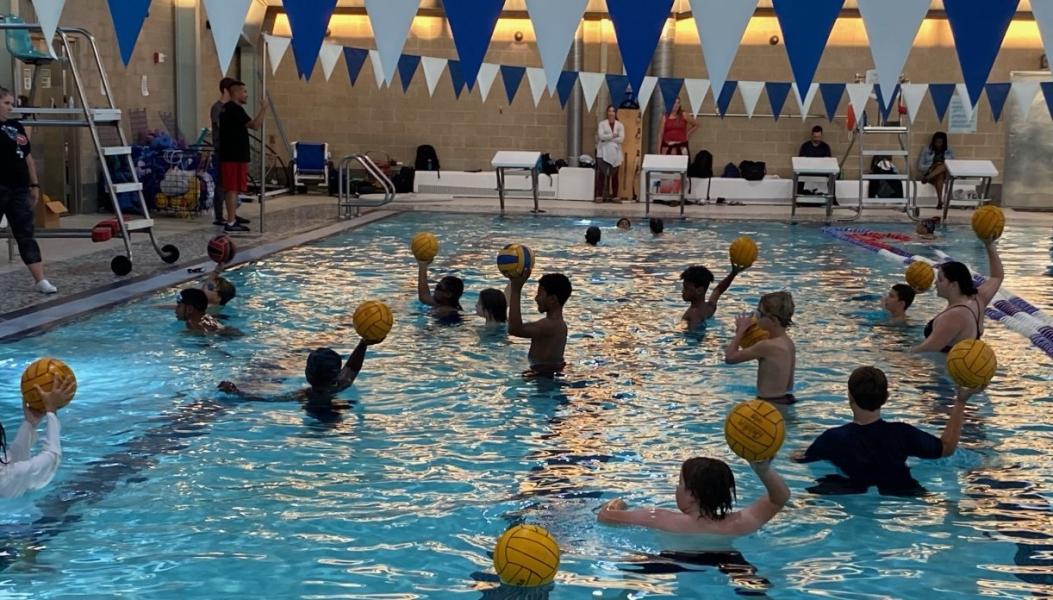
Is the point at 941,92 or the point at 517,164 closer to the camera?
the point at 941,92

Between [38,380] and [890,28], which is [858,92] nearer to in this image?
[890,28]

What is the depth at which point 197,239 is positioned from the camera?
45.5ft

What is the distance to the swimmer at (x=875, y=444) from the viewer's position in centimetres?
524

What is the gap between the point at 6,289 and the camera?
9781mm

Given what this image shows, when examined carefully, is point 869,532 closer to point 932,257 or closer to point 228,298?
point 228,298

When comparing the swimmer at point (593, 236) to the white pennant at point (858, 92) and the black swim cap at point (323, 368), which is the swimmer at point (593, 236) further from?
the black swim cap at point (323, 368)

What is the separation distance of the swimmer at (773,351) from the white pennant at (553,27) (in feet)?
5.59

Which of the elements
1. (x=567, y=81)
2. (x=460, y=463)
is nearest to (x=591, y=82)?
(x=567, y=81)

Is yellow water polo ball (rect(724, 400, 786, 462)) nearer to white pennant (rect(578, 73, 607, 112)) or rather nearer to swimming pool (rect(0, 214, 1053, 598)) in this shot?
swimming pool (rect(0, 214, 1053, 598))

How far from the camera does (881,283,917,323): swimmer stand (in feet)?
31.8

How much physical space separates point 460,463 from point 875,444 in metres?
1.90

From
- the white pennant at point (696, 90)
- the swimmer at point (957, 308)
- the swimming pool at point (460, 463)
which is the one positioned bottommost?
the swimming pool at point (460, 463)

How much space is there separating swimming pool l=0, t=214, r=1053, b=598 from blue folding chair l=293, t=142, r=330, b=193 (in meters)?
11.7

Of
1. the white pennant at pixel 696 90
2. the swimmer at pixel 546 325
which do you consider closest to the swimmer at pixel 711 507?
the swimmer at pixel 546 325
